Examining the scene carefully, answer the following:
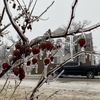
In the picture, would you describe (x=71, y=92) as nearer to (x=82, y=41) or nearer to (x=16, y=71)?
(x=16, y=71)

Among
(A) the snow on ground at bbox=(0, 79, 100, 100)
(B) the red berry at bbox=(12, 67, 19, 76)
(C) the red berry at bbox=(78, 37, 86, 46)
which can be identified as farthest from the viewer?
(A) the snow on ground at bbox=(0, 79, 100, 100)

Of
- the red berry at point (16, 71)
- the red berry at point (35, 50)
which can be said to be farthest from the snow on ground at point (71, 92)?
the red berry at point (35, 50)

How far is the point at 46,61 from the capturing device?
1.05m

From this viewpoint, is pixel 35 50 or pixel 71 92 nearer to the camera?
pixel 35 50

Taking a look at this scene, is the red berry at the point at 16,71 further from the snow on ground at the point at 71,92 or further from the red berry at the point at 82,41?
the snow on ground at the point at 71,92

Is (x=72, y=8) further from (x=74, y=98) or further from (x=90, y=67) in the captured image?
(x=90, y=67)

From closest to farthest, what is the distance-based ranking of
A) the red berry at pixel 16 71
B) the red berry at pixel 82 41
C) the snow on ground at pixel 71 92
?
the red berry at pixel 82 41
the red berry at pixel 16 71
the snow on ground at pixel 71 92

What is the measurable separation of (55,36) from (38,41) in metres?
0.09

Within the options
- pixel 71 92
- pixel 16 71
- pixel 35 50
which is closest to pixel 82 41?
pixel 35 50

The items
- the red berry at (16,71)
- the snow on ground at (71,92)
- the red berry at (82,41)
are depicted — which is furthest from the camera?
the snow on ground at (71,92)

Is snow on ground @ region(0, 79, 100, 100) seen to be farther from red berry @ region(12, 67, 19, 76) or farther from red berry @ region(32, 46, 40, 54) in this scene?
red berry @ region(32, 46, 40, 54)

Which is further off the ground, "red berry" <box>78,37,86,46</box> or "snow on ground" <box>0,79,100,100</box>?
"red berry" <box>78,37,86,46</box>

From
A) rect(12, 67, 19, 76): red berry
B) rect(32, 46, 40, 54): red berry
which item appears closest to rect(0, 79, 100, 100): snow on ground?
rect(12, 67, 19, 76): red berry

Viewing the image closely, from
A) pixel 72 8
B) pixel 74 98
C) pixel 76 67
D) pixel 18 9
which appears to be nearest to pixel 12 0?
pixel 18 9
